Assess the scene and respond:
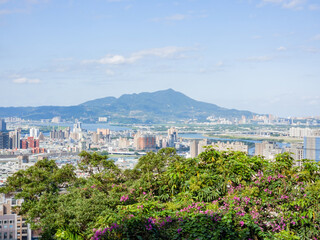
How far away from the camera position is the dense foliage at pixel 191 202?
76.8 inches

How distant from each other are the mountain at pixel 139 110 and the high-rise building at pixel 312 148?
45.7 m

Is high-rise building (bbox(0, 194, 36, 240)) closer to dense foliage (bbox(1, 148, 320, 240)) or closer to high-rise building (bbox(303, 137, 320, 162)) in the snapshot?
dense foliage (bbox(1, 148, 320, 240))

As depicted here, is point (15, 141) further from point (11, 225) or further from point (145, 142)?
point (11, 225)

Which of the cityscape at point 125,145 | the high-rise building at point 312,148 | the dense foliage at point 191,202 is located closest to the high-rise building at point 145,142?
the cityscape at point 125,145

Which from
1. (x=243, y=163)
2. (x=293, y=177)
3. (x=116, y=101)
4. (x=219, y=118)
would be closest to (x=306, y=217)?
(x=293, y=177)

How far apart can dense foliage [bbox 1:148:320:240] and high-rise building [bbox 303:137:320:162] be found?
68.9 feet

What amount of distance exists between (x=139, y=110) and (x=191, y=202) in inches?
3018

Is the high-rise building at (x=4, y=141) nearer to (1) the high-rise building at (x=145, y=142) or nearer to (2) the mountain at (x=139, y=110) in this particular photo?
(1) the high-rise building at (x=145, y=142)

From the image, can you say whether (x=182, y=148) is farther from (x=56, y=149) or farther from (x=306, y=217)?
(x=306, y=217)

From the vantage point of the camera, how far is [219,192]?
8.96 ft

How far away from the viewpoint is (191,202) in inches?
94.1

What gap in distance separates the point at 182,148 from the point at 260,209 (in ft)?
111

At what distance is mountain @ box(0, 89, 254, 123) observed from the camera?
69.8 m

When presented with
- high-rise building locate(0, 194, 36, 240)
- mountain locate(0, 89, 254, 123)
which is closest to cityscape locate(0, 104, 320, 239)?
high-rise building locate(0, 194, 36, 240)
